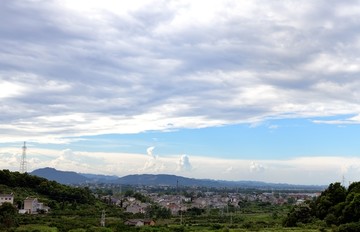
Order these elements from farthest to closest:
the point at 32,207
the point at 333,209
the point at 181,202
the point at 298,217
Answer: the point at 181,202
the point at 32,207
the point at 298,217
the point at 333,209

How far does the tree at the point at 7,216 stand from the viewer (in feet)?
177

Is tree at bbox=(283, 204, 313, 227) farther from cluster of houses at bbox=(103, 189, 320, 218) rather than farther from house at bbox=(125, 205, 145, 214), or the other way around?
house at bbox=(125, 205, 145, 214)

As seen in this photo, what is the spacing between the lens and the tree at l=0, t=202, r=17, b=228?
177ft

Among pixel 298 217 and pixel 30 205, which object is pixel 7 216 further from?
pixel 298 217

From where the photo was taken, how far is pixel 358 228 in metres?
45.8

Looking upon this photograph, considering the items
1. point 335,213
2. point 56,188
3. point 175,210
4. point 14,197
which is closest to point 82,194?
point 56,188

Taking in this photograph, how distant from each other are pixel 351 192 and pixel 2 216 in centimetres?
4482

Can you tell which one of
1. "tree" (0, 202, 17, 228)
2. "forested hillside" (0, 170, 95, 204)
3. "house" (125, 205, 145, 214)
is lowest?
"house" (125, 205, 145, 214)

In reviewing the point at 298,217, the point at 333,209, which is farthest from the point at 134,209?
the point at 333,209

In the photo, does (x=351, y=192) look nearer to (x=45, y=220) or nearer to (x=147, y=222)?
(x=147, y=222)

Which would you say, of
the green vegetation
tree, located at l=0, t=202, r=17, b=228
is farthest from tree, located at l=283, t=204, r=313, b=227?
tree, located at l=0, t=202, r=17, b=228

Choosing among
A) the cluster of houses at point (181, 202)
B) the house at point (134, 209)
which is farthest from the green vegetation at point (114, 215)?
the cluster of houses at point (181, 202)

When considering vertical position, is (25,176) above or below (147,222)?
above

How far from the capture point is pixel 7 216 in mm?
55875
